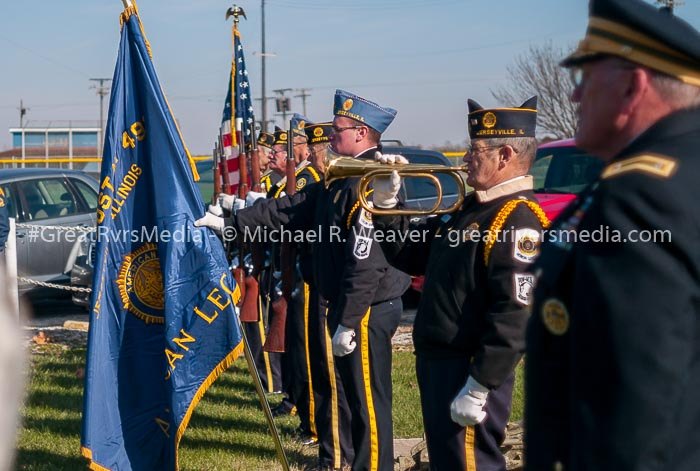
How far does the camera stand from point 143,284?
208 inches

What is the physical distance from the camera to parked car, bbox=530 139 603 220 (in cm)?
1119

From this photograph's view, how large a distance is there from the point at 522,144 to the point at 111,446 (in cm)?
259

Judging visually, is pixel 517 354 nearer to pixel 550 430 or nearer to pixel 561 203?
pixel 550 430

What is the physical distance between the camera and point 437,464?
4168mm

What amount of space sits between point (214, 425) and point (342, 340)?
2483 mm

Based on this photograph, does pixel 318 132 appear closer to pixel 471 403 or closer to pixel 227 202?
pixel 227 202

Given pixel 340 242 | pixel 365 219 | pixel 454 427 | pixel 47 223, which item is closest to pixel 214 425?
pixel 340 242

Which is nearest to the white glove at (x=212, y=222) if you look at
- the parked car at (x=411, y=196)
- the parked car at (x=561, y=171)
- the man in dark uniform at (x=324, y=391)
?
the man in dark uniform at (x=324, y=391)

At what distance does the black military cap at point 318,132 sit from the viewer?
7.48 metres

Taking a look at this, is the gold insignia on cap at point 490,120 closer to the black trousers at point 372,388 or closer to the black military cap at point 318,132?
the black trousers at point 372,388

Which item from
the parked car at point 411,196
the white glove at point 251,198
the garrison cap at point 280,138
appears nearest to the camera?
the white glove at point 251,198

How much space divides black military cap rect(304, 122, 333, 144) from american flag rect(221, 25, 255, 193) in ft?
1.83

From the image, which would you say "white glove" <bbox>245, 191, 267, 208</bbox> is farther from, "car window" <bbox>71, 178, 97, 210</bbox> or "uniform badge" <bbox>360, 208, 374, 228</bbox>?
"car window" <bbox>71, 178, 97, 210</bbox>

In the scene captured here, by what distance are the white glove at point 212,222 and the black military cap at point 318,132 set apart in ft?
6.73
